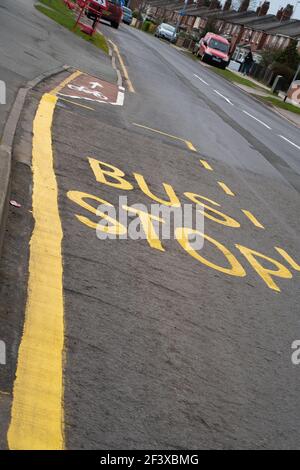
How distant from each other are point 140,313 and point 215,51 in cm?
4950

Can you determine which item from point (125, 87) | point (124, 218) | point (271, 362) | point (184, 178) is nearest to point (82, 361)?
point (271, 362)

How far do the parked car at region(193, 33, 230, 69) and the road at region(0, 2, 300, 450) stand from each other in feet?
143

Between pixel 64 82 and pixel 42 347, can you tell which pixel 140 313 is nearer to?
pixel 42 347

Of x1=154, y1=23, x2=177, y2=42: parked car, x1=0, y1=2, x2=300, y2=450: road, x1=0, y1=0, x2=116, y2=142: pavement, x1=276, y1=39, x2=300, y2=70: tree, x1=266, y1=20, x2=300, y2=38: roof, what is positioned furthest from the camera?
x1=266, y1=20, x2=300, y2=38: roof

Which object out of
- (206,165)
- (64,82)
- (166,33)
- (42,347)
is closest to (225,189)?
(206,165)

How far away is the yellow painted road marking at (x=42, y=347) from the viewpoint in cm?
319

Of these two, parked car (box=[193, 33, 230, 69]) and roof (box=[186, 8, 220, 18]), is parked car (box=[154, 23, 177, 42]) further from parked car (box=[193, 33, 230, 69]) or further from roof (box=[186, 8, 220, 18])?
roof (box=[186, 8, 220, 18])

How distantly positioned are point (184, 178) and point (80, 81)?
621 cm

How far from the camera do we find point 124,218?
21.6ft

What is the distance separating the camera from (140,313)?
4.72 meters

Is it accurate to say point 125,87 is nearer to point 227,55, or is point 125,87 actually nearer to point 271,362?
point 271,362

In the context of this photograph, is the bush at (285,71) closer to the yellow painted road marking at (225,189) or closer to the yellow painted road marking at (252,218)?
the yellow painted road marking at (225,189)

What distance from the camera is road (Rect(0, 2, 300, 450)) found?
3521 mm

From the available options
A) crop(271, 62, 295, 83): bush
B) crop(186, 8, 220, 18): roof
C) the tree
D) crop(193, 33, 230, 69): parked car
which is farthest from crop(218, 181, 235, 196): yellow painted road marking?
crop(186, 8, 220, 18): roof
